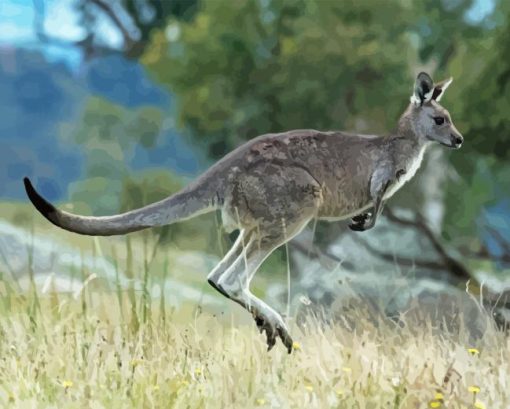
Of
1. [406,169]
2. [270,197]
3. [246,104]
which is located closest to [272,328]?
[270,197]

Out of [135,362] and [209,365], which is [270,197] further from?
[135,362]

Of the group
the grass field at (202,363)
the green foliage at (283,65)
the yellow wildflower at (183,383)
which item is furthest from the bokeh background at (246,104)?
the yellow wildflower at (183,383)

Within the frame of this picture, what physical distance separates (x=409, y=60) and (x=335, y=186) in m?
2.34

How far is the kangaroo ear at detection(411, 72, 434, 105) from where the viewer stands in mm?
4930

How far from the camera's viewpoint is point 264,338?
4.69 m

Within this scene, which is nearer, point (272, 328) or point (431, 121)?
point (272, 328)

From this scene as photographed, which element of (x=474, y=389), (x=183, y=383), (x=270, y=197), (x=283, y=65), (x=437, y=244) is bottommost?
(x=474, y=389)

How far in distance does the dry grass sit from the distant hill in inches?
57.2

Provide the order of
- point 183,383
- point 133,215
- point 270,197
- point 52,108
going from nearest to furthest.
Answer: point 183,383
point 133,215
point 270,197
point 52,108

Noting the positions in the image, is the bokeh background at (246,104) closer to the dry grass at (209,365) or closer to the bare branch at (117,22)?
the bare branch at (117,22)

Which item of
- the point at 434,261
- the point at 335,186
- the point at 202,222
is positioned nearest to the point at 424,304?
the point at 434,261

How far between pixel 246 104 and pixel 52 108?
1.32 metres

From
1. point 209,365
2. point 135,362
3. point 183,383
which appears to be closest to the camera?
point 183,383

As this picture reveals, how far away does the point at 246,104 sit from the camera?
680cm
